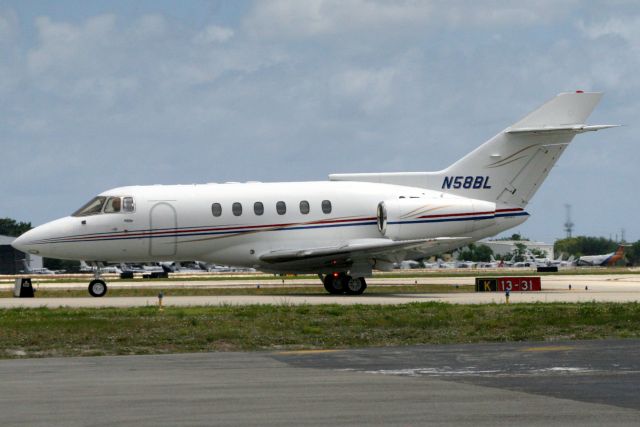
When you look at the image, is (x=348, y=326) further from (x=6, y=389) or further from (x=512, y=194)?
(x=512, y=194)

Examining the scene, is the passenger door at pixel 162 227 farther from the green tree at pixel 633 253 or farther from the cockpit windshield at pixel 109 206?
the green tree at pixel 633 253

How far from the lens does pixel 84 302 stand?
117 ft

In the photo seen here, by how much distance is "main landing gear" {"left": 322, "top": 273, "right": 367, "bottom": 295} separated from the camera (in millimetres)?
41219

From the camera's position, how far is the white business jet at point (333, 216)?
131ft

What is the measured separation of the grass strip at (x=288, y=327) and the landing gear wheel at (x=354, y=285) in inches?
386

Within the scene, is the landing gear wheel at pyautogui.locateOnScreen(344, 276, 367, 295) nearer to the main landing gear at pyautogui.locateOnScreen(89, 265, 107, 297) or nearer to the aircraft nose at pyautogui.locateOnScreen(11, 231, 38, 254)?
the main landing gear at pyautogui.locateOnScreen(89, 265, 107, 297)

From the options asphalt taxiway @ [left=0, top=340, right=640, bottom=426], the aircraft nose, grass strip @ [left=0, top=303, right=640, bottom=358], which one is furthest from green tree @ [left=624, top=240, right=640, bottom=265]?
asphalt taxiway @ [left=0, top=340, right=640, bottom=426]

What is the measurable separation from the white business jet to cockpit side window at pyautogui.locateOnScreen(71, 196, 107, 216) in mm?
36

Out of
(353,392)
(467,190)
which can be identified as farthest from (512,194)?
(353,392)

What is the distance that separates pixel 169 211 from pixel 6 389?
2557 cm

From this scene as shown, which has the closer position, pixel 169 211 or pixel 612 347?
pixel 612 347

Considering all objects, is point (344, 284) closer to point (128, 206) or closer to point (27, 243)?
point (128, 206)

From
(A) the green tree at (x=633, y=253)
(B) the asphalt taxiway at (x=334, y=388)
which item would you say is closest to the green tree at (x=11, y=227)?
(A) the green tree at (x=633, y=253)

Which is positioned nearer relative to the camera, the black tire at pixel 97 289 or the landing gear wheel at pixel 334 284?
the black tire at pixel 97 289
